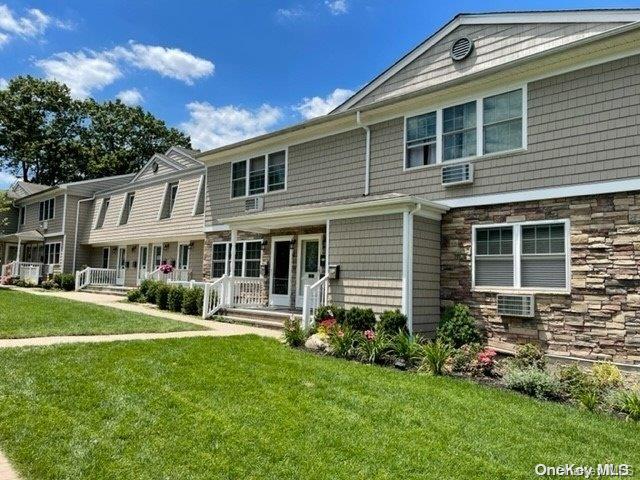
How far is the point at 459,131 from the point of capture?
10359mm

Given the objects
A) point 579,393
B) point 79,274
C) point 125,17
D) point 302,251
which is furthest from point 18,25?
point 579,393

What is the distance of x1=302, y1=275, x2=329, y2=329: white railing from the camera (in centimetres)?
1041

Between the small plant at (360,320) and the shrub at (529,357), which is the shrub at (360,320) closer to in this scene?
the small plant at (360,320)

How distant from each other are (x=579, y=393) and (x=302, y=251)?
854 cm

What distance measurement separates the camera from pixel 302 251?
1378 centimetres

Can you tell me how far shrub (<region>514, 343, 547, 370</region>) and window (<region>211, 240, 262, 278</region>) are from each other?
343 inches

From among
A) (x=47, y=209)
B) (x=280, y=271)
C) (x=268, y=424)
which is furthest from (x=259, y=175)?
(x=47, y=209)

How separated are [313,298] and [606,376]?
5.75 metres

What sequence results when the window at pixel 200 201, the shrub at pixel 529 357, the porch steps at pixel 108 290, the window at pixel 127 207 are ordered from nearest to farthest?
1. the shrub at pixel 529 357
2. the window at pixel 200 201
3. the porch steps at pixel 108 290
4. the window at pixel 127 207

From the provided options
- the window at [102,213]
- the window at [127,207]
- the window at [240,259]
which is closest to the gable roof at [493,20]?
the window at [240,259]

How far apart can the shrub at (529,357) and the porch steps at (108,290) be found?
1731cm

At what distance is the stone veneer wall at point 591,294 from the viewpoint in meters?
8.01

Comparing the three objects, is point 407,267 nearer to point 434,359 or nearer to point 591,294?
point 434,359

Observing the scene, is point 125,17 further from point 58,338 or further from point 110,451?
point 110,451
